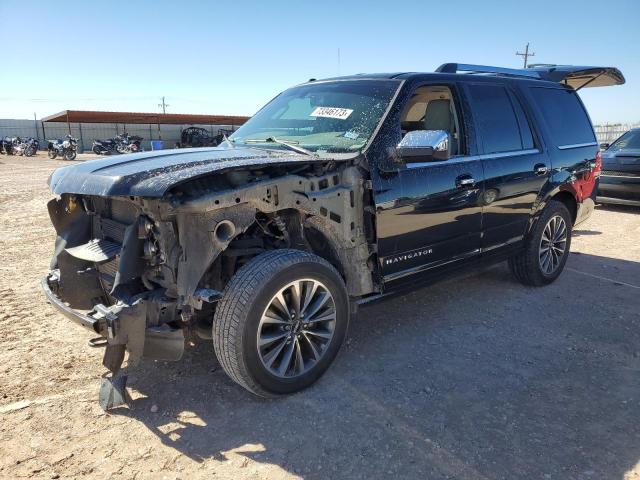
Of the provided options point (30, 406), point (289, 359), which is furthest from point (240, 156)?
point (30, 406)

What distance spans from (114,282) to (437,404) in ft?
6.73

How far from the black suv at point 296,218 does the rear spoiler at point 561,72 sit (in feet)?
0.17

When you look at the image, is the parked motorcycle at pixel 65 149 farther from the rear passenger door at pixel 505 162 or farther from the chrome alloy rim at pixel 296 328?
the chrome alloy rim at pixel 296 328

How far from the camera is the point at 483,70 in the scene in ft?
15.0

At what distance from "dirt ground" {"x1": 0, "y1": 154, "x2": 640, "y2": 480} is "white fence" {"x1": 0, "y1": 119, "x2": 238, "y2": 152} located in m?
35.7

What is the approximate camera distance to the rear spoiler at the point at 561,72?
439 centimetres

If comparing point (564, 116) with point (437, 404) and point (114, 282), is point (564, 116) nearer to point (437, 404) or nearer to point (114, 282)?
point (437, 404)

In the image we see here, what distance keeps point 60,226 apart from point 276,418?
2027mm

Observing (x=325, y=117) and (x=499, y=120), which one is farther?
(x=499, y=120)

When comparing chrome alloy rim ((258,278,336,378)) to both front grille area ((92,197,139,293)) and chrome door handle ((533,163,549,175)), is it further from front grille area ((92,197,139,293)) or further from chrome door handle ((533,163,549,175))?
chrome door handle ((533,163,549,175))

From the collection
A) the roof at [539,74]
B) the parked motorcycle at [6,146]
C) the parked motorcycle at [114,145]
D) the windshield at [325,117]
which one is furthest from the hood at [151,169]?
the parked motorcycle at [6,146]

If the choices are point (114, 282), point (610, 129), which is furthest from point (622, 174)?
point (610, 129)

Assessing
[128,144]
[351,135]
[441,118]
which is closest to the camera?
[351,135]

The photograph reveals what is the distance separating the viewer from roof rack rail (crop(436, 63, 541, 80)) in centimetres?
425
